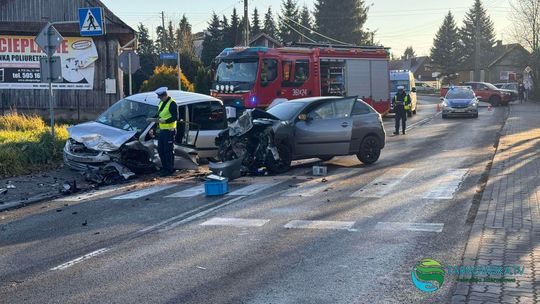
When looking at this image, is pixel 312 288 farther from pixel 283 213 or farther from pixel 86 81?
pixel 86 81

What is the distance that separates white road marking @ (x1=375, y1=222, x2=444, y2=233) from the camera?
774 centimetres

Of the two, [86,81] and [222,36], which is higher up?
[222,36]

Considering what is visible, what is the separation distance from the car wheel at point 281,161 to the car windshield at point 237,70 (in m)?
8.89

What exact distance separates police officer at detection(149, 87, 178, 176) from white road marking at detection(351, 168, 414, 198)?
4.22 m

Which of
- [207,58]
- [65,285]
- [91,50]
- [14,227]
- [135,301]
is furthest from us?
[207,58]

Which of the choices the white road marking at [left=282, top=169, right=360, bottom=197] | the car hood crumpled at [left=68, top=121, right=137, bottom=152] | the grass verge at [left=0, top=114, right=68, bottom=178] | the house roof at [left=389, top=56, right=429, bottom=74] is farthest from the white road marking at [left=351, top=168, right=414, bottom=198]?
the house roof at [left=389, top=56, right=429, bottom=74]

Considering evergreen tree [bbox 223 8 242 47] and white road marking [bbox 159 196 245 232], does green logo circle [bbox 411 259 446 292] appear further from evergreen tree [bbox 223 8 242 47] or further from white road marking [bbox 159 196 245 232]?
evergreen tree [bbox 223 8 242 47]

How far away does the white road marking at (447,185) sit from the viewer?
10.1 m

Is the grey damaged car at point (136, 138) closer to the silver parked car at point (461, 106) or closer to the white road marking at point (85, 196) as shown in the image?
the white road marking at point (85, 196)

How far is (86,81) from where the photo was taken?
26.1 m

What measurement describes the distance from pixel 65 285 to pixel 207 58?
202ft

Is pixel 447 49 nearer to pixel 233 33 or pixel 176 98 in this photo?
pixel 233 33

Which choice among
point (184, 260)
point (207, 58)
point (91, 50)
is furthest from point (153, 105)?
point (207, 58)

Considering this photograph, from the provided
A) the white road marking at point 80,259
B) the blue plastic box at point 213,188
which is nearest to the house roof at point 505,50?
the blue plastic box at point 213,188
